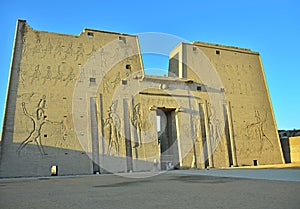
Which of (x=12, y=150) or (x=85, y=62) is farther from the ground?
(x=85, y=62)

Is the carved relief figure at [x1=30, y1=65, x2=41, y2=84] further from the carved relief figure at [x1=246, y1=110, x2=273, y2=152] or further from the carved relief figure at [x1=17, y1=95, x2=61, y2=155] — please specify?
the carved relief figure at [x1=246, y1=110, x2=273, y2=152]

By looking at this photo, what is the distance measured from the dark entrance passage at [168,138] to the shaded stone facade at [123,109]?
0.24 ft

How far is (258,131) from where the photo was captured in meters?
21.5

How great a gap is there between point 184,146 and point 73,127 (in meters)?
7.62

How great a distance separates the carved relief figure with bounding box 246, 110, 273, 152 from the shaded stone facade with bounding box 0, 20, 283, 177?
0.27 ft

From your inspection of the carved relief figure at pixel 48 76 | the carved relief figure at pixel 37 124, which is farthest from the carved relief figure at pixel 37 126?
the carved relief figure at pixel 48 76

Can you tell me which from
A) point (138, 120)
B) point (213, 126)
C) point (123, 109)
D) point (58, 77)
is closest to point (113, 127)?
point (123, 109)

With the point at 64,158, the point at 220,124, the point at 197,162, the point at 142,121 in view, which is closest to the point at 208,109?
the point at 220,124

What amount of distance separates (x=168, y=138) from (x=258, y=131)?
24.2ft

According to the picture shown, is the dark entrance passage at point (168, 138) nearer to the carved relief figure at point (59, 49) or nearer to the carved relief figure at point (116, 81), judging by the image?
the carved relief figure at point (116, 81)

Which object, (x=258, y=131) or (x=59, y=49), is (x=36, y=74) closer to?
(x=59, y=49)

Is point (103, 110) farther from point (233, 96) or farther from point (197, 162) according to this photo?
point (233, 96)

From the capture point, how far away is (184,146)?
1875 cm

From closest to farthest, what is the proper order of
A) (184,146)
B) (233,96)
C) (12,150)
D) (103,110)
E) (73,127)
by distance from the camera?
1. (12,150)
2. (73,127)
3. (103,110)
4. (184,146)
5. (233,96)
